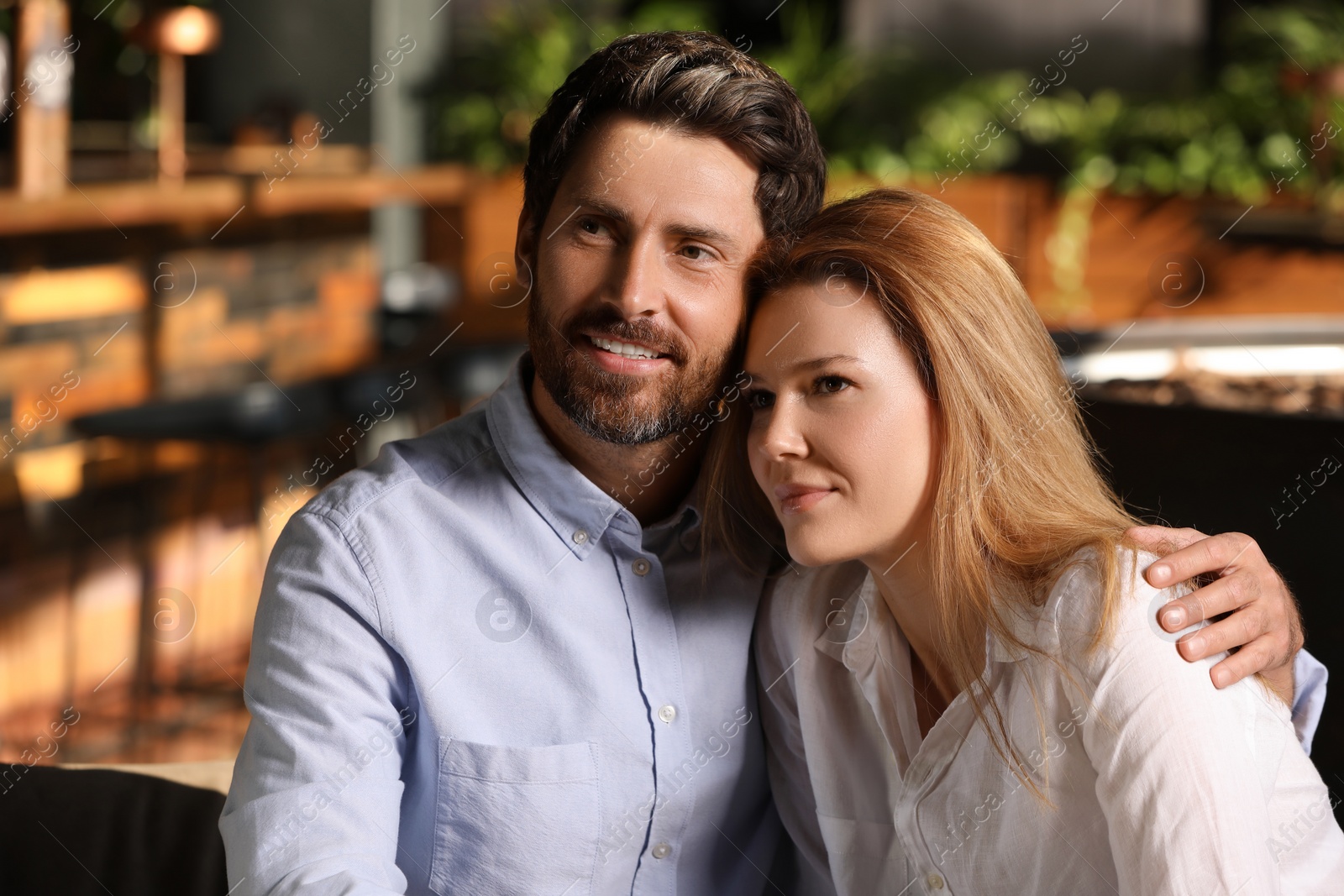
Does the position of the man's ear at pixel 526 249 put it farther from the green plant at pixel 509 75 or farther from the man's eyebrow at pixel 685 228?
the green plant at pixel 509 75

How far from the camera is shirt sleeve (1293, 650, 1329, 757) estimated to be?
1.43 m

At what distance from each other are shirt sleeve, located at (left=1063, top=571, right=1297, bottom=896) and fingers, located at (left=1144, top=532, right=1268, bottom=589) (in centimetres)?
3

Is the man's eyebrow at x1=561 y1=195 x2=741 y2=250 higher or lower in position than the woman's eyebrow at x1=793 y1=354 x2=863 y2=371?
higher

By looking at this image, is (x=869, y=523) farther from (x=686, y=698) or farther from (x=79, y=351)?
(x=79, y=351)

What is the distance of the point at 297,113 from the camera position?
17.3 ft

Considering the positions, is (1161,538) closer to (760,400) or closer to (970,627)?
(970,627)

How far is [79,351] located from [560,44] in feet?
10.0

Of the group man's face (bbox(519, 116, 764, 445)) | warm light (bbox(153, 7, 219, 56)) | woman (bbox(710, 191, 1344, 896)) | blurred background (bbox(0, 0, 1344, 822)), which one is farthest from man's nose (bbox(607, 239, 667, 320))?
warm light (bbox(153, 7, 219, 56))

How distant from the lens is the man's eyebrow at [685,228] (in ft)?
4.80

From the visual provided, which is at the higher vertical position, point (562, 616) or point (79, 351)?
point (79, 351)

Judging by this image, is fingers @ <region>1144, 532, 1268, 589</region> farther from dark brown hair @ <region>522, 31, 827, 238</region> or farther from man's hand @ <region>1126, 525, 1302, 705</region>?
dark brown hair @ <region>522, 31, 827, 238</region>

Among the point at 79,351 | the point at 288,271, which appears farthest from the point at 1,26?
the point at 288,271

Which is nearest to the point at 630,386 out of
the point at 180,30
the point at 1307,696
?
the point at 1307,696

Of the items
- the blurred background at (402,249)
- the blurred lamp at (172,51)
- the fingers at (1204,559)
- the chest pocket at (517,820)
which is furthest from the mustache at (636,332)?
the blurred lamp at (172,51)
